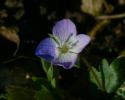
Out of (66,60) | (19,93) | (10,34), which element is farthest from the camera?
Answer: (10,34)

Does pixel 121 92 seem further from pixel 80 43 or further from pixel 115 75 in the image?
pixel 80 43

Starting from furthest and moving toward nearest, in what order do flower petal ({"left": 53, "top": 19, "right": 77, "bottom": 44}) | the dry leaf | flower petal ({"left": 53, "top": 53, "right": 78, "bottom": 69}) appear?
the dry leaf
flower petal ({"left": 53, "top": 19, "right": 77, "bottom": 44})
flower petal ({"left": 53, "top": 53, "right": 78, "bottom": 69})

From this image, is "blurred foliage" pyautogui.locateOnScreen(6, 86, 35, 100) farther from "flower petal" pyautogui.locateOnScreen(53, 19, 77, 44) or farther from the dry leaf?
the dry leaf

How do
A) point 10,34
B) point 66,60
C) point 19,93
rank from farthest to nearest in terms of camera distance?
point 10,34
point 19,93
point 66,60

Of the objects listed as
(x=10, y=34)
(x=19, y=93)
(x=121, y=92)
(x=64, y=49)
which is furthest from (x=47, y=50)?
(x=10, y=34)

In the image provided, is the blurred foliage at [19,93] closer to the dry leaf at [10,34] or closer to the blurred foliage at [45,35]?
the blurred foliage at [45,35]

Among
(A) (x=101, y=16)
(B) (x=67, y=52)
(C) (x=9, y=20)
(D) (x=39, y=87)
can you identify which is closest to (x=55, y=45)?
→ (B) (x=67, y=52)

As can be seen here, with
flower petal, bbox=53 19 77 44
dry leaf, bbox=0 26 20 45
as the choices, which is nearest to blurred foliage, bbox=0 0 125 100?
dry leaf, bbox=0 26 20 45
